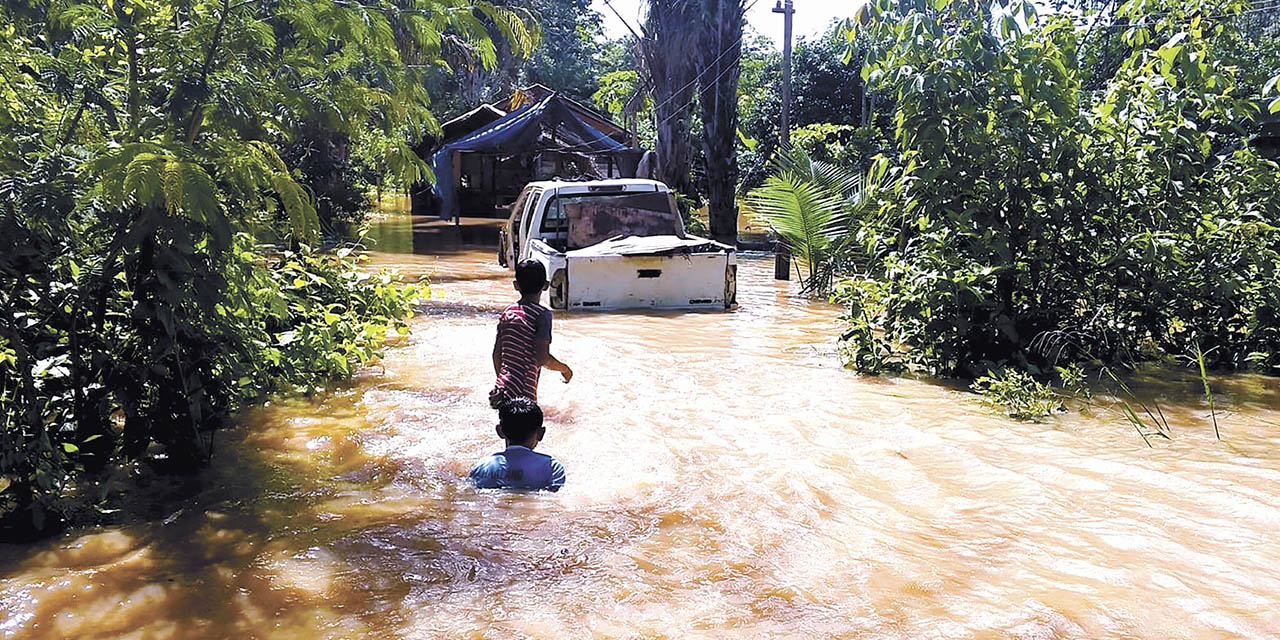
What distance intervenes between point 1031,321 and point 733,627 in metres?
5.93

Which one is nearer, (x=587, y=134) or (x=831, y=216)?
(x=831, y=216)

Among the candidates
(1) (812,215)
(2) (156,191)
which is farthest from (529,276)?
(1) (812,215)

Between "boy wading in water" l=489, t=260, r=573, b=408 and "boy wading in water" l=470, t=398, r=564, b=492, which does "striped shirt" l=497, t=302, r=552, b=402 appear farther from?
"boy wading in water" l=470, t=398, r=564, b=492

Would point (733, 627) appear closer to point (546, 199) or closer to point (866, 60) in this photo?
point (866, 60)

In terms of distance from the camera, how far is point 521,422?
18.0 ft

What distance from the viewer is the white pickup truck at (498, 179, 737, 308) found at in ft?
41.9

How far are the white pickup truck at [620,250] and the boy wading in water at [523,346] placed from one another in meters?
6.79

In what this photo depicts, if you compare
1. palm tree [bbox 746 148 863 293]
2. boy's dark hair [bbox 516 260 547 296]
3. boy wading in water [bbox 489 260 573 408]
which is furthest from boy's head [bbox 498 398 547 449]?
palm tree [bbox 746 148 863 293]

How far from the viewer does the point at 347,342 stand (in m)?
8.55

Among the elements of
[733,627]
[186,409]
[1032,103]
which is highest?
[1032,103]

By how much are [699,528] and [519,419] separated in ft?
3.56

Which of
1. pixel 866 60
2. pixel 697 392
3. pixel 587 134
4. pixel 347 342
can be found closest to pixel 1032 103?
pixel 866 60

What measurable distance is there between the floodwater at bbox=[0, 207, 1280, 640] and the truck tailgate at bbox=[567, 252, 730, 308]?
429 centimetres

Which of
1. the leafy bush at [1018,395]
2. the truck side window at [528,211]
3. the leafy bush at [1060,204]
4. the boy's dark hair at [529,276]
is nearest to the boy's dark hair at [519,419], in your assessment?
the boy's dark hair at [529,276]
